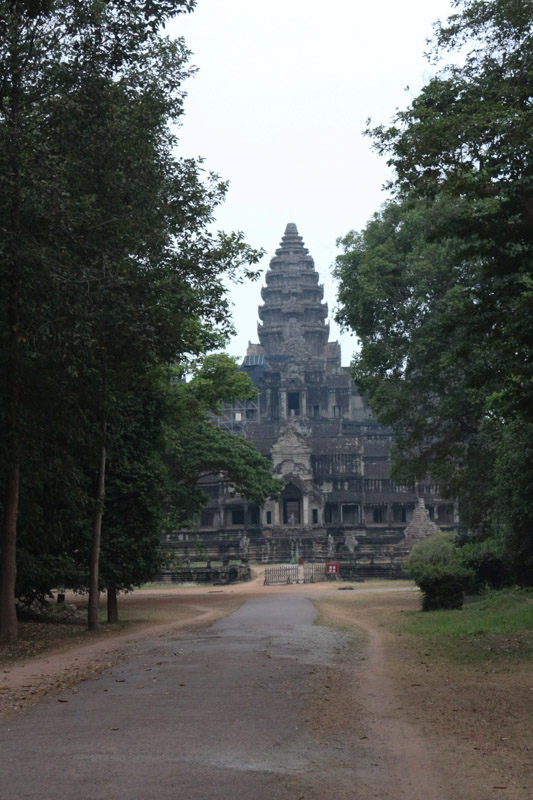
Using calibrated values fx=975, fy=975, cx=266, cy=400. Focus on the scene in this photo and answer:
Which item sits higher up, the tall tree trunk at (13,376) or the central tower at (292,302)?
the central tower at (292,302)

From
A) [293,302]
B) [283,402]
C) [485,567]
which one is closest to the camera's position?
[485,567]

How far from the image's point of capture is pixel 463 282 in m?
36.8

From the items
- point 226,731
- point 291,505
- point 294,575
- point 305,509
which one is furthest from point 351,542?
point 226,731

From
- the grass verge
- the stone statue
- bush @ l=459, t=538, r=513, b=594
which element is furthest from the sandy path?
the stone statue

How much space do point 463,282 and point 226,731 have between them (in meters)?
29.3

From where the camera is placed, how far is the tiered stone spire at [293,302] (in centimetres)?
10125

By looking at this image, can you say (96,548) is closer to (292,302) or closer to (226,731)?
(226,731)

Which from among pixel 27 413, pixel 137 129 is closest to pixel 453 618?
pixel 27 413

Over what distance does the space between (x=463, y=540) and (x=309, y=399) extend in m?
56.6

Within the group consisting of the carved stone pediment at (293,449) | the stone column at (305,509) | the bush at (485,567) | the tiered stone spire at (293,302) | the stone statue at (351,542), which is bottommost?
the bush at (485,567)

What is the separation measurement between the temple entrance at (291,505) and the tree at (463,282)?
3736cm

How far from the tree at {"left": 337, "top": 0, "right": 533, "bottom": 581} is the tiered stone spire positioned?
193ft

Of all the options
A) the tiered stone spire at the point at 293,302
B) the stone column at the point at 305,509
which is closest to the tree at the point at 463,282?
the stone column at the point at 305,509

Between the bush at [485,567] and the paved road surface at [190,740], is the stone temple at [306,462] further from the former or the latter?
the paved road surface at [190,740]
